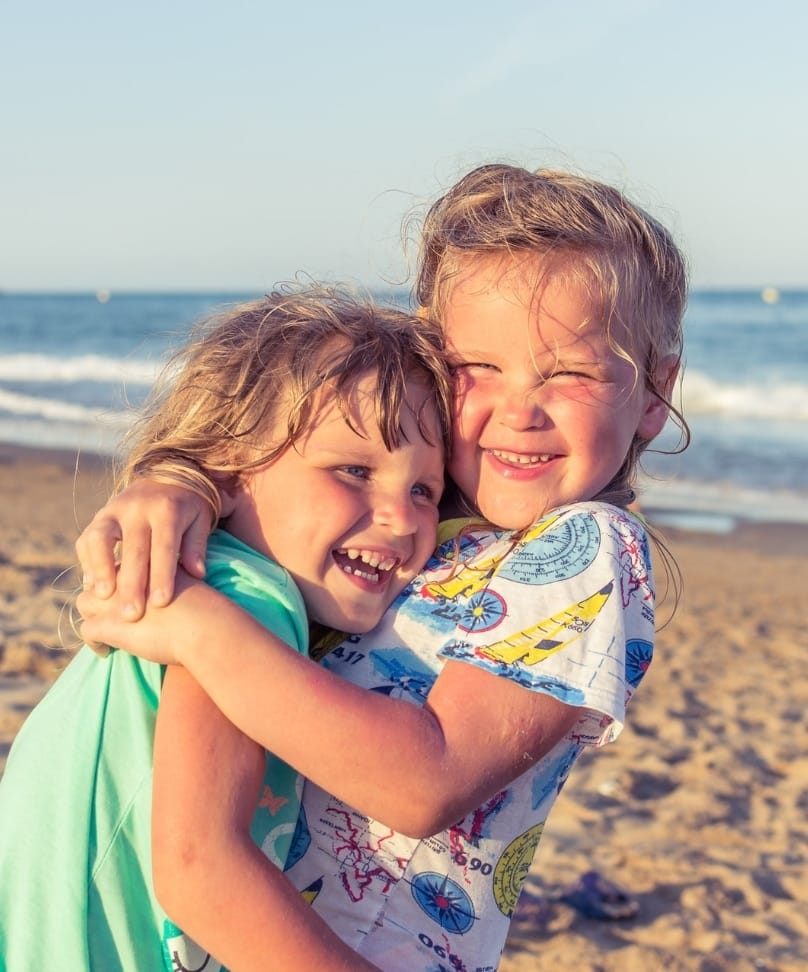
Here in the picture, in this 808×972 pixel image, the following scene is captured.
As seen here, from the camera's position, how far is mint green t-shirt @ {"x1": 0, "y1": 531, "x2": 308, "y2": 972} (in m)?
1.50

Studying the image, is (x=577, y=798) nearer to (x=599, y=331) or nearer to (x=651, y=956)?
(x=651, y=956)

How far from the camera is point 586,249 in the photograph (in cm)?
185

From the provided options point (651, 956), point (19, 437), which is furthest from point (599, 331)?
point (19, 437)

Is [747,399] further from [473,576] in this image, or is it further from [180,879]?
[180,879]

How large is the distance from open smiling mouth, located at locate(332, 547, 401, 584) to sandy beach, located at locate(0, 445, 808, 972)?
2.28ft

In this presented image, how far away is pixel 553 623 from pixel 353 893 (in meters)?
0.52

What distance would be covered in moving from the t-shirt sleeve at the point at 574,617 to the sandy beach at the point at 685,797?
0.96 metres

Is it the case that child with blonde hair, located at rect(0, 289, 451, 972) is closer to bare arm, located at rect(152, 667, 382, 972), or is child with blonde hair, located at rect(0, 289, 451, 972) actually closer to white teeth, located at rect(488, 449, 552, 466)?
bare arm, located at rect(152, 667, 382, 972)

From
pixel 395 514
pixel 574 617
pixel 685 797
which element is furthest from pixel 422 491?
pixel 685 797

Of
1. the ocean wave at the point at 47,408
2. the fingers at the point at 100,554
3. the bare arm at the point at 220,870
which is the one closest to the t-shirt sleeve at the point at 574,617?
the bare arm at the point at 220,870

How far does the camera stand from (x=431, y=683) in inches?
66.3

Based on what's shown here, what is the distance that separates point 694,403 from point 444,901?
20.1 metres

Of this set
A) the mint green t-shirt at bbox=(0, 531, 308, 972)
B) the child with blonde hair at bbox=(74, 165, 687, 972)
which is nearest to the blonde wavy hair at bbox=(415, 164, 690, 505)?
the child with blonde hair at bbox=(74, 165, 687, 972)

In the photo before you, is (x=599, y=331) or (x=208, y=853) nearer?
(x=208, y=853)
